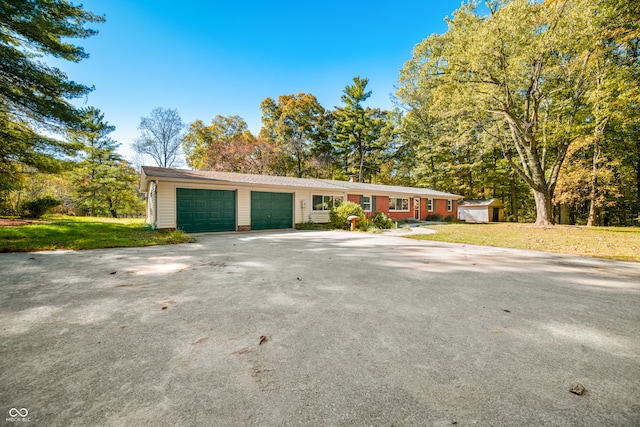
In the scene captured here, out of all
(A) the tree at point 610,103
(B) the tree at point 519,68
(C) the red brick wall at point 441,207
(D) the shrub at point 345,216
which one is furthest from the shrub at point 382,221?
(A) the tree at point 610,103

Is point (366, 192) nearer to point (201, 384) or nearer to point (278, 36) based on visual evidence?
point (278, 36)

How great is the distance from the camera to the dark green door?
11156 millimetres

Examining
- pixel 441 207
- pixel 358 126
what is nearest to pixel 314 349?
pixel 441 207

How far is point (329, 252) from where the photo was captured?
690 centimetres

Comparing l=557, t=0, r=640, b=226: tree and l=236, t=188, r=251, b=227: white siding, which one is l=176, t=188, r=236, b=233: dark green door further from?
l=557, t=0, r=640, b=226: tree

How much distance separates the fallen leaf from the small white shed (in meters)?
28.6

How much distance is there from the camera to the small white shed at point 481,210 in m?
26.1

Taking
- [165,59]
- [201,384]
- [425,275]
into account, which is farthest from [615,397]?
[165,59]

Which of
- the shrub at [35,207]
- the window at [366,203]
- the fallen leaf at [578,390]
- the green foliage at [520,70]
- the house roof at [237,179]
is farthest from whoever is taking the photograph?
the window at [366,203]

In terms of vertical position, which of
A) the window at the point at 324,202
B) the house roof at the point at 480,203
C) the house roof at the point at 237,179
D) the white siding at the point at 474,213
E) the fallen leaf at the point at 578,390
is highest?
the house roof at the point at 237,179

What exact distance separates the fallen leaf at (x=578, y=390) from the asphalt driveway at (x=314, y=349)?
1.5 inches

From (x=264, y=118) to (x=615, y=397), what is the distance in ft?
108

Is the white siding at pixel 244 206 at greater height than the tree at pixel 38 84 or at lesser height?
lesser

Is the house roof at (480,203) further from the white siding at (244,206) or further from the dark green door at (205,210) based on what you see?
the dark green door at (205,210)
